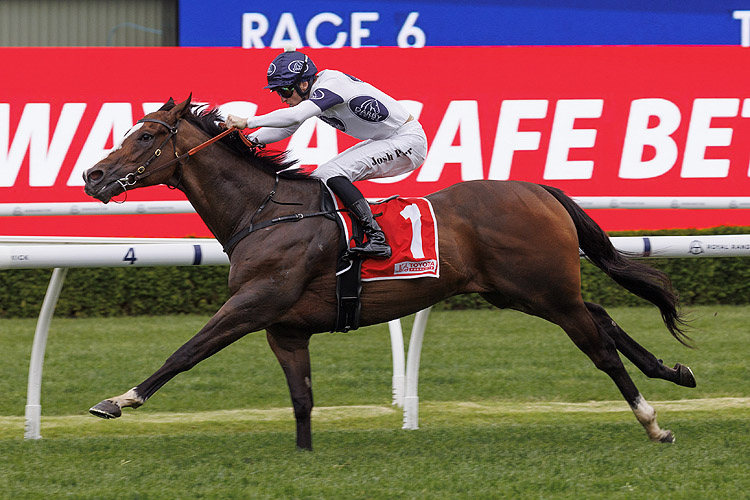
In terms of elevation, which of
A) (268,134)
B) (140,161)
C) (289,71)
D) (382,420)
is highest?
(289,71)

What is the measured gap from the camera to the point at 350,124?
4.27 m

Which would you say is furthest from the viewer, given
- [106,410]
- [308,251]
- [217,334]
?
[308,251]

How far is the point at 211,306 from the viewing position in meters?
8.24

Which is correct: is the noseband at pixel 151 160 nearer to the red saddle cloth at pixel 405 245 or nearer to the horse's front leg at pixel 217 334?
the horse's front leg at pixel 217 334

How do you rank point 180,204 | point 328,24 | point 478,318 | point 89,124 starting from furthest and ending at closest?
point 328,24, point 89,124, point 478,318, point 180,204

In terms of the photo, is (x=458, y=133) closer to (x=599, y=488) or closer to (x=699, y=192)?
(x=699, y=192)

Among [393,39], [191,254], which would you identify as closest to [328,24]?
[393,39]

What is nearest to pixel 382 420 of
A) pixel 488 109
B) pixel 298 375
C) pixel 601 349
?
pixel 298 375

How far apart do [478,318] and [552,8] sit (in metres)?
3.62

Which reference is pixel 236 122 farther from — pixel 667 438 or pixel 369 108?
pixel 667 438

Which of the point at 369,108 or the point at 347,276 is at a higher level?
the point at 369,108

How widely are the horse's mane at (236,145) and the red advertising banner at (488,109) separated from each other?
451 centimetres

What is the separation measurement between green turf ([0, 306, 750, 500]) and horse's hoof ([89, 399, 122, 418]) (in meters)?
0.21

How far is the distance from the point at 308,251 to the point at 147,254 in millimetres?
722
